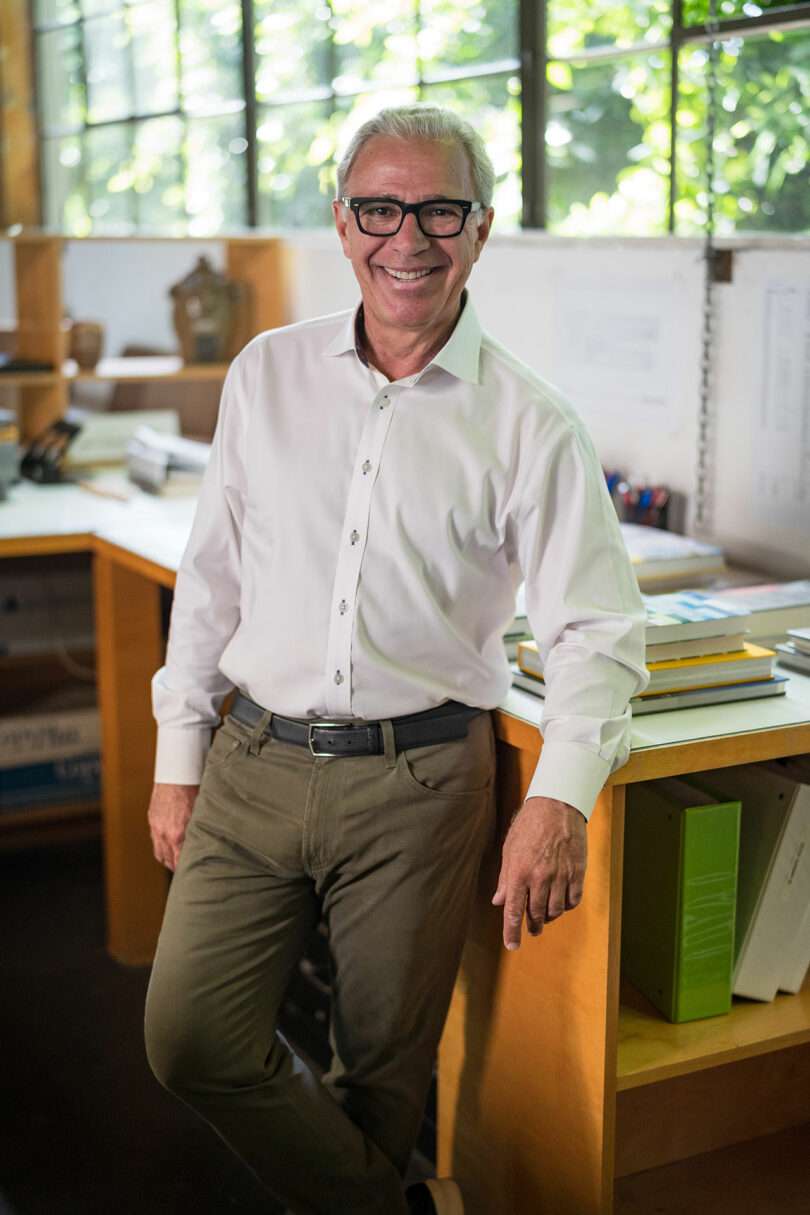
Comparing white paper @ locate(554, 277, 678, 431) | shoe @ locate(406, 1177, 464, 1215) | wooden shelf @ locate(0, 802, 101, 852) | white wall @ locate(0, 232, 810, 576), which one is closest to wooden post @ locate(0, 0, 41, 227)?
wooden shelf @ locate(0, 802, 101, 852)

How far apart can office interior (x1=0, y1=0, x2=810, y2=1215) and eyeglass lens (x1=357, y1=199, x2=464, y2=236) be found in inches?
23.6

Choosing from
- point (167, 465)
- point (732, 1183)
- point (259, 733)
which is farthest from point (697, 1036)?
point (167, 465)

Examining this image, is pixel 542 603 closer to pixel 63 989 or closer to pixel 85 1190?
pixel 85 1190

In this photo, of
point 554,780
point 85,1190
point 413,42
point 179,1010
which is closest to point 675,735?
point 554,780

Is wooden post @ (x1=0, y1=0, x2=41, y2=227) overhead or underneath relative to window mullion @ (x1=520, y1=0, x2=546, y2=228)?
overhead

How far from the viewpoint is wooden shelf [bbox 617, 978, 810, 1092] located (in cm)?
177

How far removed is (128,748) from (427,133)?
1.63 m

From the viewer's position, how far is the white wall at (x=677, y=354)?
7.72ft

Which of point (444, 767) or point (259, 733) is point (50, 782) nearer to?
point (259, 733)

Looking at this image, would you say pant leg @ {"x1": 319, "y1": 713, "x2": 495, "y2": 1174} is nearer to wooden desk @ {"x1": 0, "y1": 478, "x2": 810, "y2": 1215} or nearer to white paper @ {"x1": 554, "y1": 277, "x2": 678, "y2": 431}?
wooden desk @ {"x1": 0, "y1": 478, "x2": 810, "y2": 1215}

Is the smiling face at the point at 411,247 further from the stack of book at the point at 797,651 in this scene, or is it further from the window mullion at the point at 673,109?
the window mullion at the point at 673,109

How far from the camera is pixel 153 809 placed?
2.08 meters

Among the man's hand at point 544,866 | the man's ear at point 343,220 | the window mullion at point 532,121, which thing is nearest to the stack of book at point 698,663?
the man's hand at point 544,866

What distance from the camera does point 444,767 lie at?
1802 millimetres
